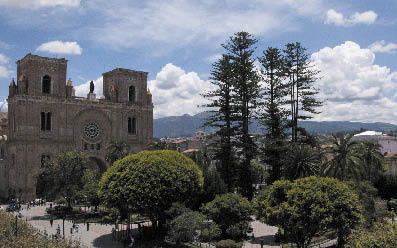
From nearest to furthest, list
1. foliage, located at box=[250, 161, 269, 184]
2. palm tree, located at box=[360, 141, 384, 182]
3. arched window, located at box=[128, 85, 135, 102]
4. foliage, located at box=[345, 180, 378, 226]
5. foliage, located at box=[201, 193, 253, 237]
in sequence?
foliage, located at box=[345, 180, 378, 226]
foliage, located at box=[201, 193, 253, 237]
palm tree, located at box=[360, 141, 384, 182]
foliage, located at box=[250, 161, 269, 184]
arched window, located at box=[128, 85, 135, 102]

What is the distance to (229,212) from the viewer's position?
28.1 m

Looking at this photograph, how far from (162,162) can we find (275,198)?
9.09 m

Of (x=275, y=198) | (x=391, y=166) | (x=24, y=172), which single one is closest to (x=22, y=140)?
(x=24, y=172)

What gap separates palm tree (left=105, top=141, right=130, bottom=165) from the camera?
53.4 metres

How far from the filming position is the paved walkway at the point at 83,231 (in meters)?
28.8

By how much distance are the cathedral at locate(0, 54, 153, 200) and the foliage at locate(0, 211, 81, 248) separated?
22.7 meters

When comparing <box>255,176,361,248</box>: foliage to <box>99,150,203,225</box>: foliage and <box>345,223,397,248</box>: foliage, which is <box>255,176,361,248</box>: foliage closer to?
<box>345,223,397,248</box>: foliage

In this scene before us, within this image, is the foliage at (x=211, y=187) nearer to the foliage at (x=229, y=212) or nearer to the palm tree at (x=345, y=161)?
the foliage at (x=229, y=212)

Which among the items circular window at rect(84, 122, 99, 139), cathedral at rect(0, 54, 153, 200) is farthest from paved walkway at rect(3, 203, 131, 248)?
circular window at rect(84, 122, 99, 139)

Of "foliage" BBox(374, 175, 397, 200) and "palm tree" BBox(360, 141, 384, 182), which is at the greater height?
"palm tree" BBox(360, 141, 384, 182)

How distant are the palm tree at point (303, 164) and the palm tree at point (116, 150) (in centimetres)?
2912

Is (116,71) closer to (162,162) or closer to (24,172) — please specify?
(24,172)

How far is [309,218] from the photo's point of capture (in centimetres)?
2203

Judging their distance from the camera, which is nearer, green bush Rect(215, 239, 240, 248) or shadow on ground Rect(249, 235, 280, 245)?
green bush Rect(215, 239, 240, 248)
